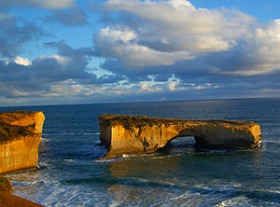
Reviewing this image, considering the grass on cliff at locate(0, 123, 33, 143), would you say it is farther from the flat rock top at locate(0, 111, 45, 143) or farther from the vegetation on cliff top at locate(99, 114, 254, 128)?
the vegetation on cliff top at locate(99, 114, 254, 128)

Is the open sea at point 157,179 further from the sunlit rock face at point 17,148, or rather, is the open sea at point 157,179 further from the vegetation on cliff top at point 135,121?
the vegetation on cliff top at point 135,121

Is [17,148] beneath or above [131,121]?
beneath

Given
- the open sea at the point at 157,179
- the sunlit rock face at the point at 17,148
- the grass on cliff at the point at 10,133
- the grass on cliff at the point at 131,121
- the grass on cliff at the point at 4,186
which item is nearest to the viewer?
the grass on cliff at the point at 4,186

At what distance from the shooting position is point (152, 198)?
89.9 feet

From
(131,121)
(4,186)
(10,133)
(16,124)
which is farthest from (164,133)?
(4,186)

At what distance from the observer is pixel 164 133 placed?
153 ft

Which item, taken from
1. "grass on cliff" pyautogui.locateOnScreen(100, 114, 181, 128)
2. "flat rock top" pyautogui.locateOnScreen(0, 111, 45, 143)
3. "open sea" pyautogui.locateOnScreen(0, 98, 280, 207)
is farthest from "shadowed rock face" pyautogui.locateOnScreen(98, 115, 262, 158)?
"flat rock top" pyautogui.locateOnScreen(0, 111, 45, 143)

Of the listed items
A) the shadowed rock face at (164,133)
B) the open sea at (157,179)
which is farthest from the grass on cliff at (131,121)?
the open sea at (157,179)

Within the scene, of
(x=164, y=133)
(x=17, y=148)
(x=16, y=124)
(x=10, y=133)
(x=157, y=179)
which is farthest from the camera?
(x=16, y=124)

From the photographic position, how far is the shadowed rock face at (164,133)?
1753 inches

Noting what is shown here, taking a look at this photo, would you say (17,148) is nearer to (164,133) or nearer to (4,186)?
(4,186)

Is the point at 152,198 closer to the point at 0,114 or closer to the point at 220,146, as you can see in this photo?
the point at 220,146

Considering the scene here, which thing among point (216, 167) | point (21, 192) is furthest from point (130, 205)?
point (216, 167)

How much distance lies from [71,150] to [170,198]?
981 inches
